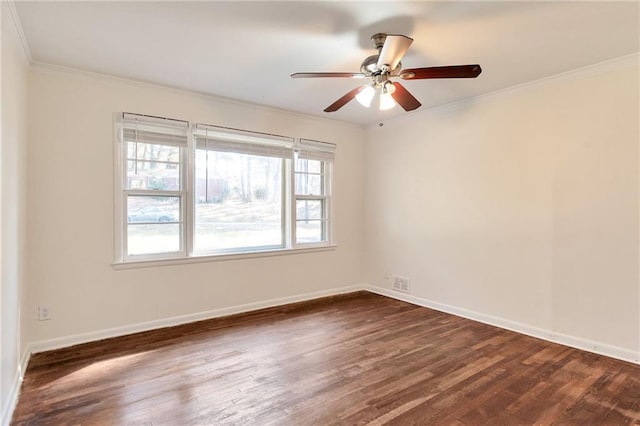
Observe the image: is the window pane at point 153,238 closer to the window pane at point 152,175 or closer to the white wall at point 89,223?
the white wall at point 89,223

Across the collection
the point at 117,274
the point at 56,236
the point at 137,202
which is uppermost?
the point at 137,202

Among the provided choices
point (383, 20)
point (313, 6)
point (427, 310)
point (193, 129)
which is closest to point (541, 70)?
point (383, 20)

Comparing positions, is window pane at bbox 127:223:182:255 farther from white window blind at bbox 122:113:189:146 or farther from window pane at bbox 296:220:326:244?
window pane at bbox 296:220:326:244

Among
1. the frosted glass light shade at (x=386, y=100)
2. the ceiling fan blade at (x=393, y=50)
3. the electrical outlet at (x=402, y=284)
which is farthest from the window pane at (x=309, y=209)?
the ceiling fan blade at (x=393, y=50)

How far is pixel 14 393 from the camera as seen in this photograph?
6.99 feet

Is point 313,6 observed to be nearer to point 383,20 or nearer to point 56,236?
point 383,20

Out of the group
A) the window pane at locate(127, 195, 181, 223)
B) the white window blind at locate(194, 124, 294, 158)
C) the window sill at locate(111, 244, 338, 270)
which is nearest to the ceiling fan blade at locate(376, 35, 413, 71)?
the white window blind at locate(194, 124, 294, 158)

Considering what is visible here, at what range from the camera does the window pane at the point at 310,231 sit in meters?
4.52

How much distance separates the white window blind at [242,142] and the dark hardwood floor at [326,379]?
1.89m

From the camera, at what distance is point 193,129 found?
360 cm

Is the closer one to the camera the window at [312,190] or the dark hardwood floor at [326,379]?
the dark hardwood floor at [326,379]

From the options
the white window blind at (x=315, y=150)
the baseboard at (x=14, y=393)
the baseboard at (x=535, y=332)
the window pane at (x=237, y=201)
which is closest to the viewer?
the baseboard at (x=14, y=393)

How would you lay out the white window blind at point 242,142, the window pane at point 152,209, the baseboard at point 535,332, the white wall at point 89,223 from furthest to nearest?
the white window blind at point 242,142, the window pane at point 152,209, the white wall at point 89,223, the baseboard at point 535,332

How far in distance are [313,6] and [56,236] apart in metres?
2.76
